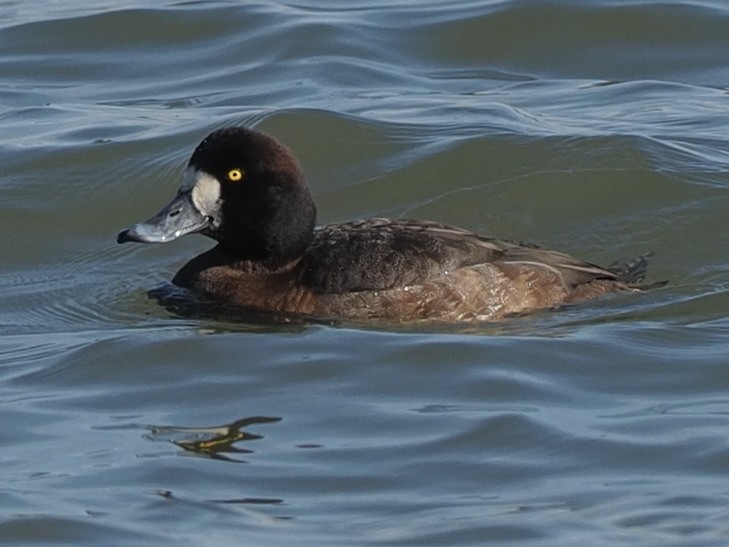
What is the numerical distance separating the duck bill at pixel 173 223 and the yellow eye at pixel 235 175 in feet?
0.80

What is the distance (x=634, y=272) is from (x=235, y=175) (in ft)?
7.90

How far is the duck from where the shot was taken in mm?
9305

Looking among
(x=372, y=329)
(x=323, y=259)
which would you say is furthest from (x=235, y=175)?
(x=372, y=329)

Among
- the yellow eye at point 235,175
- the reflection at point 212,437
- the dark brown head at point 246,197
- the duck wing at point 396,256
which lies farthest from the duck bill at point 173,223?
the reflection at point 212,437

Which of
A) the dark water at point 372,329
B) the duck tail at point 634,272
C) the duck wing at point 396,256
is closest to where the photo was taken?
the dark water at point 372,329

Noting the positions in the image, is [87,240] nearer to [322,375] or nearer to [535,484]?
[322,375]

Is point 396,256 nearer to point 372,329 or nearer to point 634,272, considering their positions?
point 372,329

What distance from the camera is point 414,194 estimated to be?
11.8 metres

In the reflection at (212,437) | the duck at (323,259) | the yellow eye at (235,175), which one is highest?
the yellow eye at (235,175)

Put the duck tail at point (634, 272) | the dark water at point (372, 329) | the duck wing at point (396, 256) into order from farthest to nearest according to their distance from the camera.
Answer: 1. the duck tail at point (634, 272)
2. the duck wing at point (396, 256)
3. the dark water at point (372, 329)

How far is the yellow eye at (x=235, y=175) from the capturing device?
379 inches

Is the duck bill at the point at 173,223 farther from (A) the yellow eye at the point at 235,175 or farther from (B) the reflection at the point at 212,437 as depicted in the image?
(B) the reflection at the point at 212,437

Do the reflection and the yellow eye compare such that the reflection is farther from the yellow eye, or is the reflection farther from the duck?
the yellow eye

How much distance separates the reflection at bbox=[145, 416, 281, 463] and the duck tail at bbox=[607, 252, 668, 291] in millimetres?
3009
